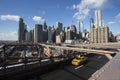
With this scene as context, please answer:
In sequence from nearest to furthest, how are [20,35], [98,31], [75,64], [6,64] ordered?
[6,64] → [75,64] → [98,31] → [20,35]

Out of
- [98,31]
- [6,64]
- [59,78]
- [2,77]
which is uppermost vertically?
[98,31]

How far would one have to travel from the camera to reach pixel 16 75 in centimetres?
1246

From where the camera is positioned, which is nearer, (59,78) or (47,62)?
(59,78)

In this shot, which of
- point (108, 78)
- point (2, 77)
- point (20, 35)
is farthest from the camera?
point (20, 35)

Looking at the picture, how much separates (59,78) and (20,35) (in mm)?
133867

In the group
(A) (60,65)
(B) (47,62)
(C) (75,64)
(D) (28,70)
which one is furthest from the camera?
(C) (75,64)

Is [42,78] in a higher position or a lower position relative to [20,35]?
lower

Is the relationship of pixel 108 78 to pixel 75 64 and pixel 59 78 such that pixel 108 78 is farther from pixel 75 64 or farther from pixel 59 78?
pixel 75 64

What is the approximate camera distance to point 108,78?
2547mm

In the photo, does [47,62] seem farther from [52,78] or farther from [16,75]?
[16,75]

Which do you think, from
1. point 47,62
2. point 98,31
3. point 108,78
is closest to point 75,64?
point 47,62

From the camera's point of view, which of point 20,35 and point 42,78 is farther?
point 20,35

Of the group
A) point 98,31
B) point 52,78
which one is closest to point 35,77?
point 52,78

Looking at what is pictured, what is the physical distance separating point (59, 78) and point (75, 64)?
339 inches
